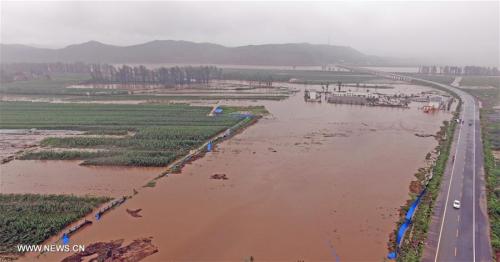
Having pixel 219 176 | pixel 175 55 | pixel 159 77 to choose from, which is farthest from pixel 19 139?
pixel 175 55

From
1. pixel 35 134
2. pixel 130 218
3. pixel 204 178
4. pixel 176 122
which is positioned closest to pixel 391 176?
pixel 204 178

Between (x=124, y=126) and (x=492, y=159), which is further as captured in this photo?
(x=124, y=126)

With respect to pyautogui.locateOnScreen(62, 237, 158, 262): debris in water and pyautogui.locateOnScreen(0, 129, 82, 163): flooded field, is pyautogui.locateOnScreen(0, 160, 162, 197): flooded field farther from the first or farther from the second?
pyautogui.locateOnScreen(62, 237, 158, 262): debris in water

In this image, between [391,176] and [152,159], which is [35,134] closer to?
[152,159]

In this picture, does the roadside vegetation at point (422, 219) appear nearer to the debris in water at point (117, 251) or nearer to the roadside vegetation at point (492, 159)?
the roadside vegetation at point (492, 159)

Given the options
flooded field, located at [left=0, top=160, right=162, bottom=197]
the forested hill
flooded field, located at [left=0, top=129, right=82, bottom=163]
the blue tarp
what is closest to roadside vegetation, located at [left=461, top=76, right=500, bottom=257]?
the blue tarp

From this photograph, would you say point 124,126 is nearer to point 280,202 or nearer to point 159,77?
point 280,202

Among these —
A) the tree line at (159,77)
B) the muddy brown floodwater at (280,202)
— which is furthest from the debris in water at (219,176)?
the tree line at (159,77)
